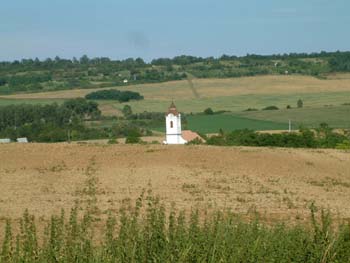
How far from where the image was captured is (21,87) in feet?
410

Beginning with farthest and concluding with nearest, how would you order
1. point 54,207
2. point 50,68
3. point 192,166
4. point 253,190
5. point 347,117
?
point 50,68, point 347,117, point 192,166, point 253,190, point 54,207

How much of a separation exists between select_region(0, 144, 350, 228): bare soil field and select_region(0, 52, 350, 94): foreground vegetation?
87153mm

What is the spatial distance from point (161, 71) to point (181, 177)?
386ft

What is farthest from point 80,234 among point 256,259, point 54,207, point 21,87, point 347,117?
point 21,87

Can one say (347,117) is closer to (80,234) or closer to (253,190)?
(253,190)

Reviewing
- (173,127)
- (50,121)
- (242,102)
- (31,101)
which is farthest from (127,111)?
(173,127)

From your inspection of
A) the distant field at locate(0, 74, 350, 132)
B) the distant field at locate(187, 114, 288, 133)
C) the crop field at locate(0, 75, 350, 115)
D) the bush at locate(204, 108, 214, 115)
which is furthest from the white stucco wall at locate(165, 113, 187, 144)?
the crop field at locate(0, 75, 350, 115)

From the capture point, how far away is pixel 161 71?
484 feet

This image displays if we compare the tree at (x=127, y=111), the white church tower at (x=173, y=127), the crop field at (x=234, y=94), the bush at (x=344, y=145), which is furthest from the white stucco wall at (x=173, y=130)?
the crop field at (x=234, y=94)

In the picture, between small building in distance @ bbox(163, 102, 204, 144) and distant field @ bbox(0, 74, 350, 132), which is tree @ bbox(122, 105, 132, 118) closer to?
distant field @ bbox(0, 74, 350, 132)

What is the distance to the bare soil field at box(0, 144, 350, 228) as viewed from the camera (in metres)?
23.5

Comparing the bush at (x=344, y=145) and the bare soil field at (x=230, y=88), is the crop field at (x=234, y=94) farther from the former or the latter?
the bush at (x=344, y=145)

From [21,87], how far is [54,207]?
104700mm

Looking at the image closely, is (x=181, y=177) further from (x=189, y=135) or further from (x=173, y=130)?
(x=189, y=135)
